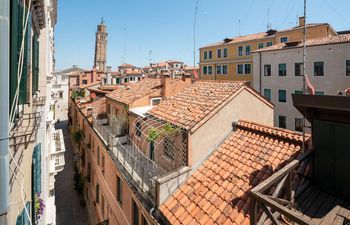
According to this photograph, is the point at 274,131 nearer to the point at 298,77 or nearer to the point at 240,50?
the point at 298,77

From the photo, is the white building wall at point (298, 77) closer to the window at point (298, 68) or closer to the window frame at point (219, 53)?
the window at point (298, 68)

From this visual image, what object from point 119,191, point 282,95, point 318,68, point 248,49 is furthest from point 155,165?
point 248,49

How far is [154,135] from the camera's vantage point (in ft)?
30.3

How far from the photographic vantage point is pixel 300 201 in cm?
552

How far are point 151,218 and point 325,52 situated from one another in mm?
25524

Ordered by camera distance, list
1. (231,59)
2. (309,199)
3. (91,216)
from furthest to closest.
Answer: (231,59) < (91,216) < (309,199)

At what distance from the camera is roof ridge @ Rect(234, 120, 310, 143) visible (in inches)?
304

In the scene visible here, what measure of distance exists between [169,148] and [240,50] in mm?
36473

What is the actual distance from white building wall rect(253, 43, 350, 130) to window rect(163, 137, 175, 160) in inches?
856

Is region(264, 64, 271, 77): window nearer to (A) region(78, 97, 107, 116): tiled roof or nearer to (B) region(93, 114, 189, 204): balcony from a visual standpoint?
(A) region(78, 97, 107, 116): tiled roof

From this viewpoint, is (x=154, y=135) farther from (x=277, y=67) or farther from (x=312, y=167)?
(x=277, y=67)

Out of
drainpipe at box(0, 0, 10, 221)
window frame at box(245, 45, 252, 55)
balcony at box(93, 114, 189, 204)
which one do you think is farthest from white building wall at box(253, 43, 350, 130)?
drainpipe at box(0, 0, 10, 221)

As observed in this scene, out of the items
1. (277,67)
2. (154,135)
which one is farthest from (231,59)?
(154,135)

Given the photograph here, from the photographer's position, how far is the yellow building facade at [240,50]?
3525cm
